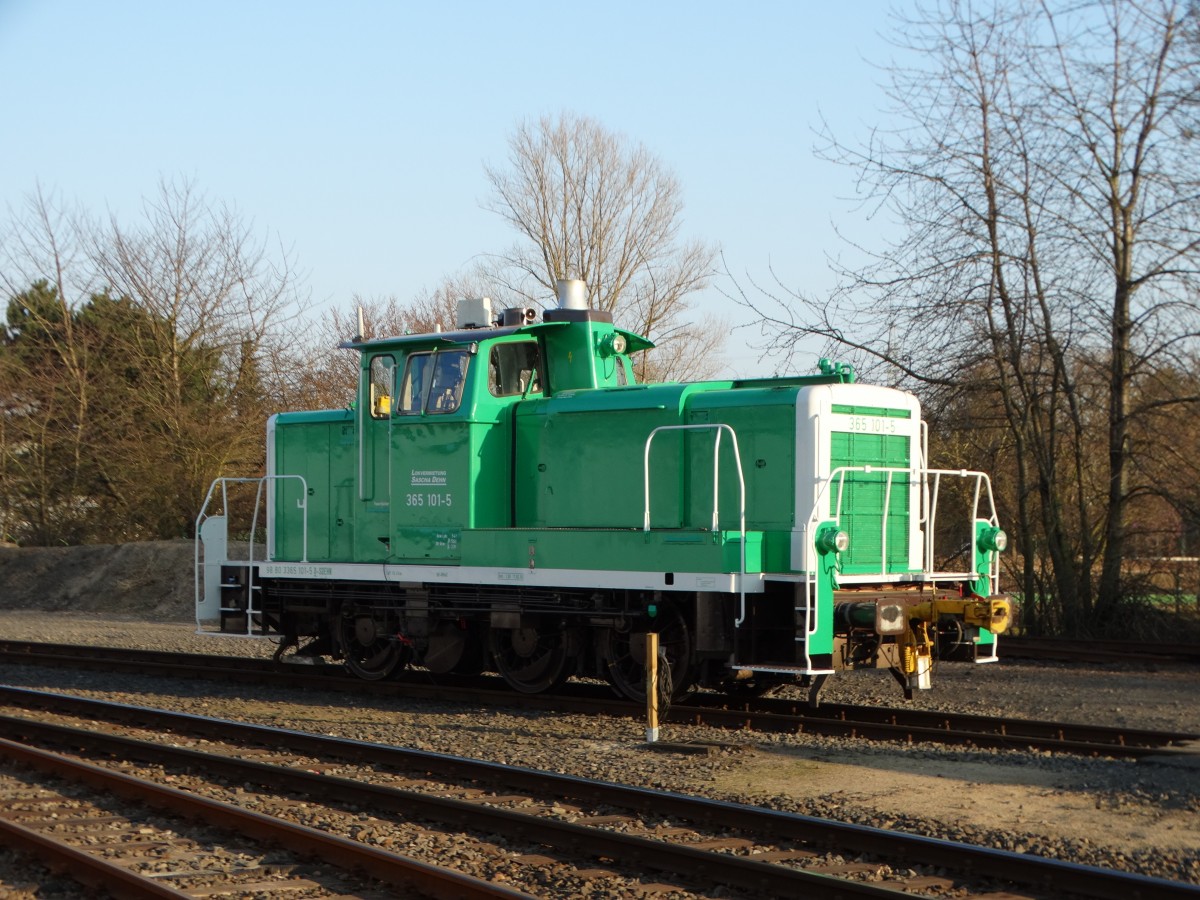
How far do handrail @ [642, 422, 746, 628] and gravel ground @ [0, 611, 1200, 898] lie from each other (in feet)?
3.90

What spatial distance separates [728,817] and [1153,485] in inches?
464

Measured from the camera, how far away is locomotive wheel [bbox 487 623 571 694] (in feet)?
37.4

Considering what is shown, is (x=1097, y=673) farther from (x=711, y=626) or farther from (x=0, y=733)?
(x=0, y=733)

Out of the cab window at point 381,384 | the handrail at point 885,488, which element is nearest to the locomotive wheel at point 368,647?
the cab window at point 381,384

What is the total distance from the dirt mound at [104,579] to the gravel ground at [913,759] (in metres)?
11.9

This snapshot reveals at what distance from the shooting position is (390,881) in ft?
18.5

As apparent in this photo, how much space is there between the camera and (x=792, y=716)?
10.0 m

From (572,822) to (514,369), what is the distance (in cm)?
583

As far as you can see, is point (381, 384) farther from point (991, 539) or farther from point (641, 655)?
point (991, 539)

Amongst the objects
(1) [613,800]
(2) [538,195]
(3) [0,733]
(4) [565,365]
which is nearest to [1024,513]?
(4) [565,365]

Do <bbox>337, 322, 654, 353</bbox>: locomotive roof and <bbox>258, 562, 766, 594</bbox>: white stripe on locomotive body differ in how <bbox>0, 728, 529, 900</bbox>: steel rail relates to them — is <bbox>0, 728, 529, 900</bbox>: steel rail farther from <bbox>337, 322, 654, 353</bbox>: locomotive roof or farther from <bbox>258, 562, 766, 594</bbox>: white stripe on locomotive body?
<bbox>337, 322, 654, 353</bbox>: locomotive roof

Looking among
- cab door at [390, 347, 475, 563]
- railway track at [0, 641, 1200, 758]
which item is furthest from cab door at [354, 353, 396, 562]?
railway track at [0, 641, 1200, 758]

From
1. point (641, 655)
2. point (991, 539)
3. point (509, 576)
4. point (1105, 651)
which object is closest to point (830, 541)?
point (641, 655)

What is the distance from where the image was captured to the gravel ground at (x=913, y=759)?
6602 millimetres
